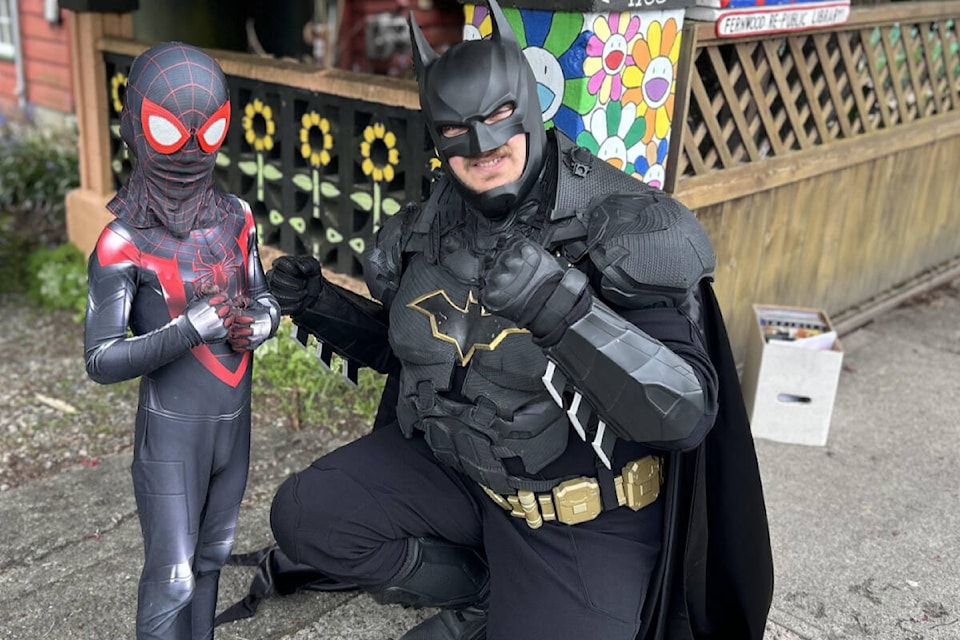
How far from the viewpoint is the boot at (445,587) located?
2.58 meters

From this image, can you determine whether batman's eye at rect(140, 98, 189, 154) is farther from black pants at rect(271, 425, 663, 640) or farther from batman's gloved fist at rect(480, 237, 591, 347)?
black pants at rect(271, 425, 663, 640)

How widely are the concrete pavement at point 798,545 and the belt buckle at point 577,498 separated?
2.48 ft

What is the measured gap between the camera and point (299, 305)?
2471 millimetres

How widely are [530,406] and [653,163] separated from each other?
60.6 inches

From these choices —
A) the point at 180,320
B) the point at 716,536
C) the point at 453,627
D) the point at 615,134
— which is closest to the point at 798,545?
the point at 716,536

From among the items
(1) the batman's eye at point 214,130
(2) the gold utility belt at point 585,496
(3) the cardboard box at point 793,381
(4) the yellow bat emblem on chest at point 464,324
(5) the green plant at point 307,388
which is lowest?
(5) the green plant at point 307,388

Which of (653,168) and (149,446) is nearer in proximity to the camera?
(149,446)

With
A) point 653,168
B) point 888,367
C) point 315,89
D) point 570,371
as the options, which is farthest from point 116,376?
point 888,367

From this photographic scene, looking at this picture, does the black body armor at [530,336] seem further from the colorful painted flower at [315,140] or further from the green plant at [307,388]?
the colorful painted flower at [315,140]

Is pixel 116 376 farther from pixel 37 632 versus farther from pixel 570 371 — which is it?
pixel 37 632

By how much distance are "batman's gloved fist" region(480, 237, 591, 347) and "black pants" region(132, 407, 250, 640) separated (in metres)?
0.76

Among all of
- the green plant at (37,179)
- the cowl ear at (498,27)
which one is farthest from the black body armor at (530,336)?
the green plant at (37,179)

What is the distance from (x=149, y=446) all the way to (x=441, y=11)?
713 centimetres

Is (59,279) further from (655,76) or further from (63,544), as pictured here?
(655,76)
